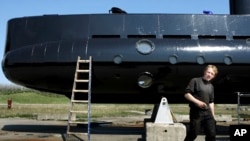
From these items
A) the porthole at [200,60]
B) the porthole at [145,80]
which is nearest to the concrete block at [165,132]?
the porthole at [145,80]

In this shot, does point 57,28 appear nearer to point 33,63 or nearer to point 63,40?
point 63,40

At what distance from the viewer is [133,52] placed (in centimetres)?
1076

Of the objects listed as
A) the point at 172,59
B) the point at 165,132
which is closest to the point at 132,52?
the point at 172,59

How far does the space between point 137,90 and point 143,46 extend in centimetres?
135

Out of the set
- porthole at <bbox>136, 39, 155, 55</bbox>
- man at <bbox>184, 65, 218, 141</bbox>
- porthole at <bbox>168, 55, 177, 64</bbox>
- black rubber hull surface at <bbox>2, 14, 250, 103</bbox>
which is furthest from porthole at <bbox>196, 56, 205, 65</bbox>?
man at <bbox>184, 65, 218, 141</bbox>

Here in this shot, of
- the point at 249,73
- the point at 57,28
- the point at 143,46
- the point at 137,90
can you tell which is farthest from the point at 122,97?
the point at 249,73

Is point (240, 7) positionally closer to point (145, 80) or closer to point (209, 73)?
point (145, 80)

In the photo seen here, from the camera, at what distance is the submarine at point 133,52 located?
35.3 ft

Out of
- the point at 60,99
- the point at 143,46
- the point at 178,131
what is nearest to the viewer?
the point at 178,131

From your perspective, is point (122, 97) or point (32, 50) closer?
point (32, 50)

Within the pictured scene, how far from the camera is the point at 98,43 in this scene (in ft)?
35.6

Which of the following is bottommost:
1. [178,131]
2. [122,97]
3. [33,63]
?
[178,131]

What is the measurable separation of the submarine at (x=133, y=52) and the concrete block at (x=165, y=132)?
8.44 feet

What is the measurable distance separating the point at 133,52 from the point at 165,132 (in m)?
2.97
